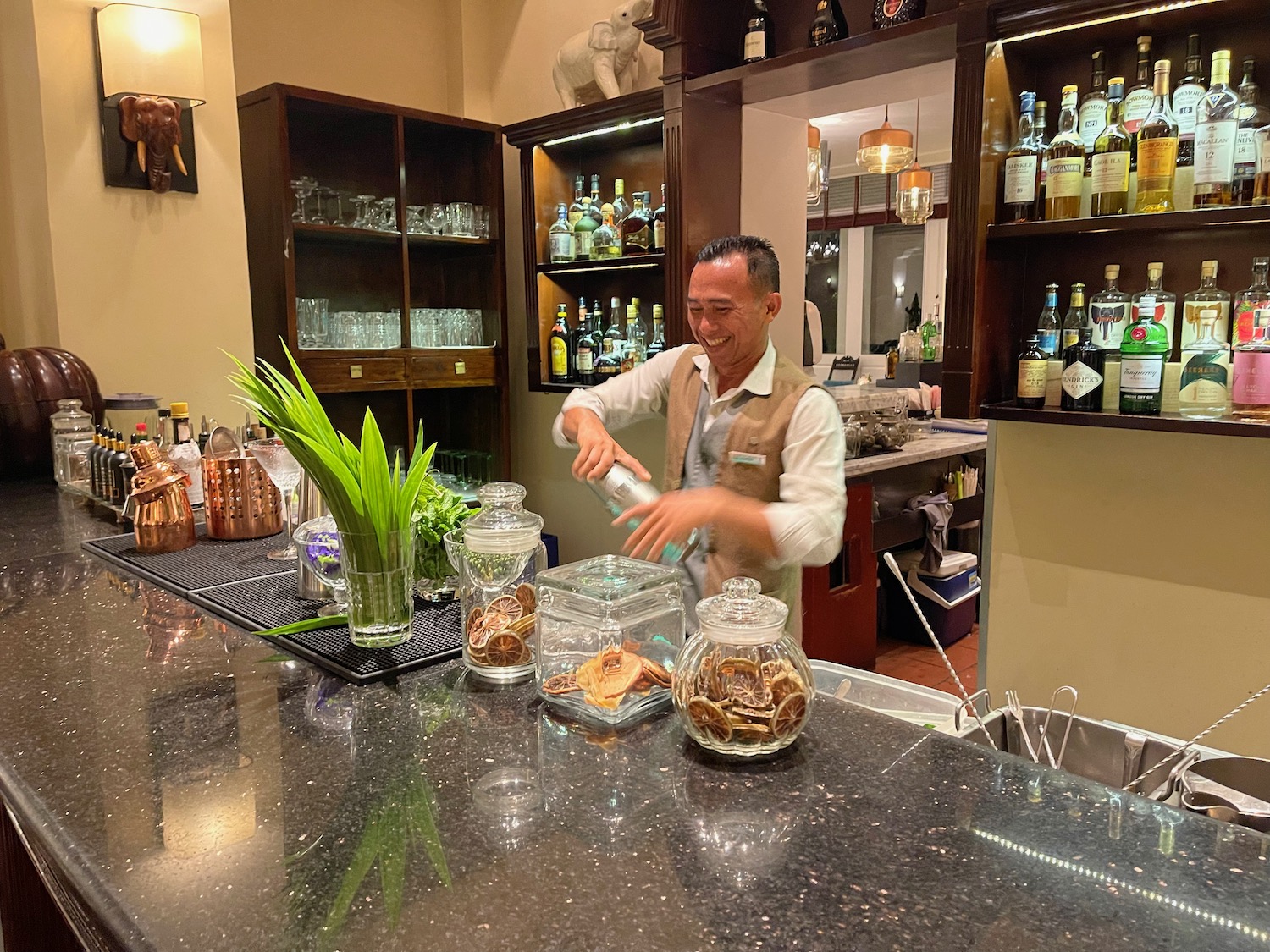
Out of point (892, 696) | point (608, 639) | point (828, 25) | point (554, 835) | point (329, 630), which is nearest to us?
point (554, 835)

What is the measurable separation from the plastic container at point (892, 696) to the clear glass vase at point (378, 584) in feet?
2.19

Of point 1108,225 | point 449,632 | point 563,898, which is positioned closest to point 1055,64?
point 1108,225

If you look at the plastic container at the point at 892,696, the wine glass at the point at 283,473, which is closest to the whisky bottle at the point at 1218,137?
the plastic container at the point at 892,696

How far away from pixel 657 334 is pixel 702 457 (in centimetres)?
149

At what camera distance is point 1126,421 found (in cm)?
213

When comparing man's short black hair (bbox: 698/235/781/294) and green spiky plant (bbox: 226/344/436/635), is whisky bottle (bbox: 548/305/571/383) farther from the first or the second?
green spiky plant (bbox: 226/344/436/635)

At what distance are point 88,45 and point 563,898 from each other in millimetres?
3388

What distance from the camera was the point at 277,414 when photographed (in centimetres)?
124

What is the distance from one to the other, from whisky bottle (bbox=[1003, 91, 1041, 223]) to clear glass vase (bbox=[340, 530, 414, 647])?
1.75 metres

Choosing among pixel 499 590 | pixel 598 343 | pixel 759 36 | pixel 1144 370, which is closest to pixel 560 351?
pixel 598 343

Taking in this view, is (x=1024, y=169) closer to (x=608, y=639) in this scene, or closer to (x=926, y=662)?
(x=608, y=639)

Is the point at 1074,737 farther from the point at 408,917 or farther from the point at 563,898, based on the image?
the point at 408,917

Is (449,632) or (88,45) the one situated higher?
(88,45)

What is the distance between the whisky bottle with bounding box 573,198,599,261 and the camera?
3902 millimetres
